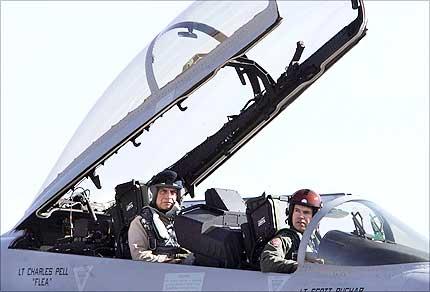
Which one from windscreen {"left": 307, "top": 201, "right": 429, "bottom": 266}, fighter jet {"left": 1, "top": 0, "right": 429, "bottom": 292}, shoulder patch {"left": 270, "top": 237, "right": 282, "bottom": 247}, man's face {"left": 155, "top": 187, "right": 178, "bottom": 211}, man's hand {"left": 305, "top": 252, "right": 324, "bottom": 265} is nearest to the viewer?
windscreen {"left": 307, "top": 201, "right": 429, "bottom": 266}

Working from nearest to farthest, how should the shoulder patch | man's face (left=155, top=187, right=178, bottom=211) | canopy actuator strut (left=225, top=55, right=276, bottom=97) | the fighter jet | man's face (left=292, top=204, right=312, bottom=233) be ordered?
the fighter jet < the shoulder patch < man's face (left=292, top=204, right=312, bottom=233) < man's face (left=155, top=187, right=178, bottom=211) < canopy actuator strut (left=225, top=55, right=276, bottom=97)

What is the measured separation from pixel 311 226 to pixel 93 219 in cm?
342

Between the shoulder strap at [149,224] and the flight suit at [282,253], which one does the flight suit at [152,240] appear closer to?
the shoulder strap at [149,224]

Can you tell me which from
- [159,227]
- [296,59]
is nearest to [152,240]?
[159,227]

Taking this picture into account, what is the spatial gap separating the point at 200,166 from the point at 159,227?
6.09 feet

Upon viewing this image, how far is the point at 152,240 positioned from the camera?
765 cm

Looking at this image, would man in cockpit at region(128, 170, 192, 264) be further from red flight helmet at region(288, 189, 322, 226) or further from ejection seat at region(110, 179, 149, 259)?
red flight helmet at region(288, 189, 322, 226)

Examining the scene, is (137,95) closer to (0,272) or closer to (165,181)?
(165,181)

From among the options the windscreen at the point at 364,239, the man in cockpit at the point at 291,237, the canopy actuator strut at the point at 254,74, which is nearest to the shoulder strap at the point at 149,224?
the man in cockpit at the point at 291,237

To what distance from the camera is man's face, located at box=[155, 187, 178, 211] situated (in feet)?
26.4

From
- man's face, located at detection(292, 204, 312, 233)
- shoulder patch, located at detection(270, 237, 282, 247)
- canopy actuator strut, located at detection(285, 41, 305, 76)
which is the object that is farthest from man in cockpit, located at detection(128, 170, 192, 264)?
canopy actuator strut, located at detection(285, 41, 305, 76)

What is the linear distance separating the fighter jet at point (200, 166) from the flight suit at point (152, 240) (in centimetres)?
12

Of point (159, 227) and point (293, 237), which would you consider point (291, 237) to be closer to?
point (293, 237)

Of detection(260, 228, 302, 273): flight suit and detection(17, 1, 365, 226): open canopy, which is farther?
detection(17, 1, 365, 226): open canopy
